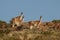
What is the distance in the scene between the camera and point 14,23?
35969mm

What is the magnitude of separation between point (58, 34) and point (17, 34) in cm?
401

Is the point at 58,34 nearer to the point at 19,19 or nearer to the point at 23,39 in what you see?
the point at 23,39

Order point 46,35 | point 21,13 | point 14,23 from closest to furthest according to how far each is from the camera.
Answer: point 46,35 → point 14,23 → point 21,13

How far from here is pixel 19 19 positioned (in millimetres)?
36188

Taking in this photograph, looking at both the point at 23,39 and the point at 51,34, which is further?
the point at 51,34

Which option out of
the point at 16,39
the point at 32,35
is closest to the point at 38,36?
the point at 32,35

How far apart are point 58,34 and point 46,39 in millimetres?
2798

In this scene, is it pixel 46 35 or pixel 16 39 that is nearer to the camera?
pixel 16 39

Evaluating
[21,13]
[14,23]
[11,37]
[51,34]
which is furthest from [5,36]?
[21,13]

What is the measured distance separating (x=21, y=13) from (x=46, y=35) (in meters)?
14.9

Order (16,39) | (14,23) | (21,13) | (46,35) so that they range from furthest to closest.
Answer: (21,13) → (14,23) → (46,35) → (16,39)

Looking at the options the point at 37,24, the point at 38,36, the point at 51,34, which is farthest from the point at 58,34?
the point at 37,24

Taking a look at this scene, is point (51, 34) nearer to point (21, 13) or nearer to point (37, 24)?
point (37, 24)

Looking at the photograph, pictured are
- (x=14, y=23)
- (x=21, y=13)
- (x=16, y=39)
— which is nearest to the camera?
(x=16, y=39)
